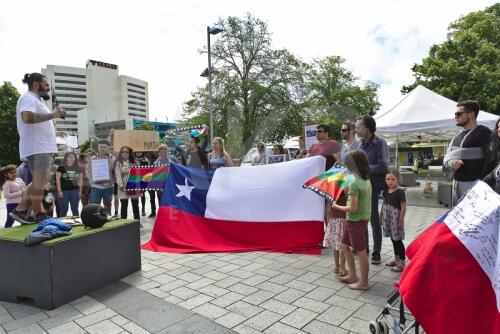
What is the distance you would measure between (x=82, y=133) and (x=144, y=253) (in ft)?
273

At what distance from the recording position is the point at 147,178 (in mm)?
7793

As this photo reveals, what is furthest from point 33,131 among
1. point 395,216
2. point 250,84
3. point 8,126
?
point 8,126

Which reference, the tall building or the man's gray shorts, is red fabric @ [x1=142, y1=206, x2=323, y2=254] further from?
the tall building

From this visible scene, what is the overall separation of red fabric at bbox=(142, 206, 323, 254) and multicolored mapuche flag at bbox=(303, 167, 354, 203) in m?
1.08

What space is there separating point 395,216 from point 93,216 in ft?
11.9

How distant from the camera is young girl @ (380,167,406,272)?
428 centimetres

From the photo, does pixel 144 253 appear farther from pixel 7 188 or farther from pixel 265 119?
pixel 265 119

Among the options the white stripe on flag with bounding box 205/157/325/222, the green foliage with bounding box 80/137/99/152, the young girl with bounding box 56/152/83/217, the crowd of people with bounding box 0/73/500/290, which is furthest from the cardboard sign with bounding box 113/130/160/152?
the white stripe on flag with bounding box 205/157/325/222

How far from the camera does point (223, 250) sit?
5.27 m

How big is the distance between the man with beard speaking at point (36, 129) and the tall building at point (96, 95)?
3.94 m

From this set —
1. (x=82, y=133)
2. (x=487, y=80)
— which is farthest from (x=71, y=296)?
(x=82, y=133)

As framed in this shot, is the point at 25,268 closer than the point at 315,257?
Yes

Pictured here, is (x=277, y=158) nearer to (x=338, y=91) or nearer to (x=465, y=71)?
(x=465, y=71)

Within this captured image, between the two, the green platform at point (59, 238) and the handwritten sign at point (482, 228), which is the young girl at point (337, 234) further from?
the green platform at point (59, 238)
